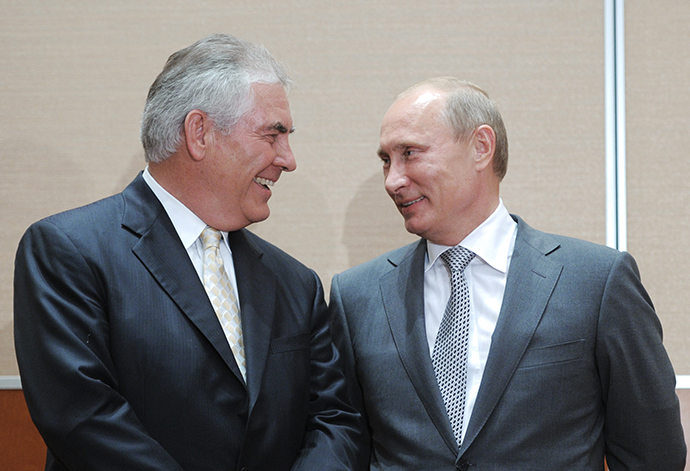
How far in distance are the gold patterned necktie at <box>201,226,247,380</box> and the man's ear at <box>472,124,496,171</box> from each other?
2.34 feet

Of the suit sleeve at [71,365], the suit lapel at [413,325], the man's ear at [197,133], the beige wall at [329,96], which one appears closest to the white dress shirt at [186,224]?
the man's ear at [197,133]

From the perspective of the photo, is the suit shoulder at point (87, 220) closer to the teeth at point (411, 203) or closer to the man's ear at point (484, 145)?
the teeth at point (411, 203)

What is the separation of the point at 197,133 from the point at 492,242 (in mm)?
785

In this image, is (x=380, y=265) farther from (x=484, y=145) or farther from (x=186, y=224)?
(x=186, y=224)

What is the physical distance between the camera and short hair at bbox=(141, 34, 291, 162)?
5.48ft

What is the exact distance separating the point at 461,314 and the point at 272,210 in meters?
0.96

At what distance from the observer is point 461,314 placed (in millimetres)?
1729

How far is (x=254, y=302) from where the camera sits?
5.50ft

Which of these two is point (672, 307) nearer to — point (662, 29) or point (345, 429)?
point (662, 29)

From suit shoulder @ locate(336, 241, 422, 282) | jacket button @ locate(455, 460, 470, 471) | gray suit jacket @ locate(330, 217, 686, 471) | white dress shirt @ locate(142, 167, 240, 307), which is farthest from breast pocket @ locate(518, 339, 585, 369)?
white dress shirt @ locate(142, 167, 240, 307)

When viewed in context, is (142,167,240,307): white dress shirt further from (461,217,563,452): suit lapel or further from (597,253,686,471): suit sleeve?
(597,253,686,471): suit sleeve

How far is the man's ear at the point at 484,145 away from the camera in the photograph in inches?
73.6

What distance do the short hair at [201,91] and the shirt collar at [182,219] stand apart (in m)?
0.10

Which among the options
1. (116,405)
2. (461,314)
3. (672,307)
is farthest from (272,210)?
(672,307)
